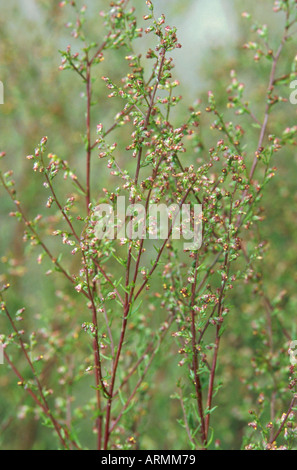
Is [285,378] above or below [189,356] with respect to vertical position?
below

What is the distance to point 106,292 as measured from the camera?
1596mm

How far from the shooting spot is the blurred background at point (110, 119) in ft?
10.0

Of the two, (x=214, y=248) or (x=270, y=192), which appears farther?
(x=270, y=192)

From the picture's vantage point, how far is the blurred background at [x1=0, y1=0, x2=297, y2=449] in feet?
10.0

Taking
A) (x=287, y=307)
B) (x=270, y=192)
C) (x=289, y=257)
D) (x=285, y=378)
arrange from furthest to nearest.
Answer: (x=270, y=192) → (x=289, y=257) → (x=287, y=307) → (x=285, y=378)

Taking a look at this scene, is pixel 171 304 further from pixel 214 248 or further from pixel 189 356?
pixel 214 248

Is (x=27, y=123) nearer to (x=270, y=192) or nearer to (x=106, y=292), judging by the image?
(x=270, y=192)

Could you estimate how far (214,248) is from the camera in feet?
6.09

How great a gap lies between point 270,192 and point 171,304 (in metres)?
2.06

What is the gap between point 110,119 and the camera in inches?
162

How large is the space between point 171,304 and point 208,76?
261cm
